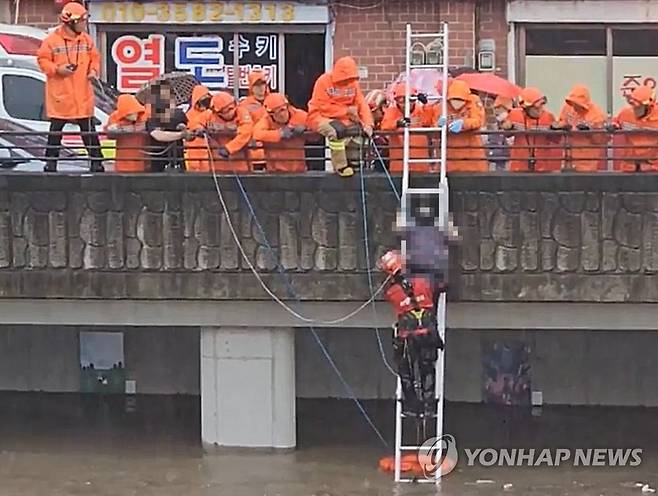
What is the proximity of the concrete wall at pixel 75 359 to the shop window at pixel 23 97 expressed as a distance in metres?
2.19

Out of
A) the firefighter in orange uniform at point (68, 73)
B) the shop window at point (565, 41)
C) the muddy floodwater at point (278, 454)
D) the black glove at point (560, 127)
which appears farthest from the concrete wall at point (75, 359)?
Answer: the shop window at point (565, 41)

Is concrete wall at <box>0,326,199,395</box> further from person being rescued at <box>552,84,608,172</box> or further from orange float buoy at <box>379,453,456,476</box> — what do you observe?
person being rescued at <box>552,84,608,172</box>

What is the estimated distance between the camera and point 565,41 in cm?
1831

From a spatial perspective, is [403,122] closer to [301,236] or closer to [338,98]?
[338,98]

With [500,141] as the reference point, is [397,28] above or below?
above

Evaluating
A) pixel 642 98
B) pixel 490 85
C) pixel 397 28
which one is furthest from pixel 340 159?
pixel 397 28

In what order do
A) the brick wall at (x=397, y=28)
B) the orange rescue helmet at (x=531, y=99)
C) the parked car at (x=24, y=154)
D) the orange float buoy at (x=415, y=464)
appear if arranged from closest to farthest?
the orange float buoy at (x=415, y=464) → the orange rescue helmet at (x=531, y=99) → the parked car at (x=24, y=154) → the brick wall at (x=397, y=28)

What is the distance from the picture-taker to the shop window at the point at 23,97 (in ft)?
49.5

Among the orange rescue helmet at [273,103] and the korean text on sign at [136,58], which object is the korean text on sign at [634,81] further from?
the orange rescue helmet at [273,103]

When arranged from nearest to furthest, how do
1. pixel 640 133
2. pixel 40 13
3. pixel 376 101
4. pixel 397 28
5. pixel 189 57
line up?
pixel 640 133
pixel 376 101
pixel 397 28
pixel 40 13
pixel 189 57

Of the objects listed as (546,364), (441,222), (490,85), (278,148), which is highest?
(490,85)

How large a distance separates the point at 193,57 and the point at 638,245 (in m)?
8.45
